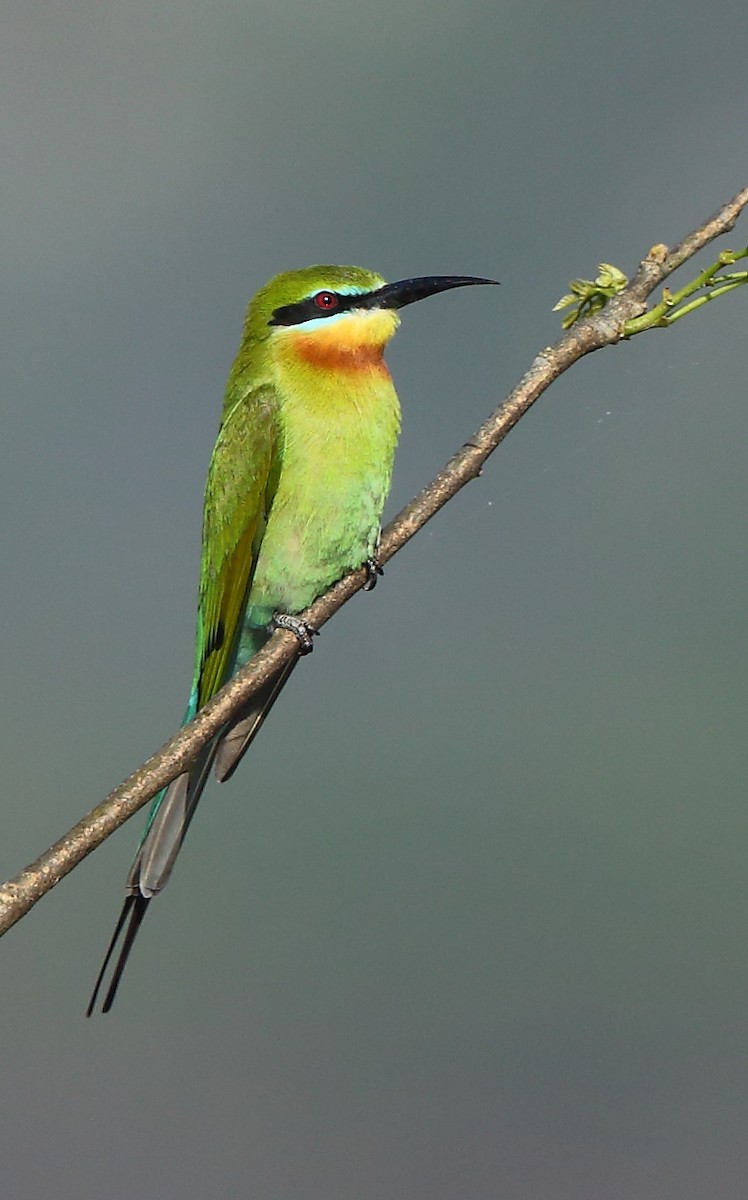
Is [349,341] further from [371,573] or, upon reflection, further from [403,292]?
[371,573]

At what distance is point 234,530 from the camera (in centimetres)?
190

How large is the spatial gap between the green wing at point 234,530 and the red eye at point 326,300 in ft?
0.54

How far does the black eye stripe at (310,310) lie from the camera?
1835mm

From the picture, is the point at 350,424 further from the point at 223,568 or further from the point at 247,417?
the point at 223,568

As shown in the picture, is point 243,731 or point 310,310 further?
point 310,310

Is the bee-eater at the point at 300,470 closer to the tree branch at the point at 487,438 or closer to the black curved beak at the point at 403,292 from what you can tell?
the black curved beak at the point at 403,292

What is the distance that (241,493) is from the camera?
190cm

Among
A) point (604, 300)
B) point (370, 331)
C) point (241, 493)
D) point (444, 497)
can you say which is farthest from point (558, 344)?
point (241, 493)

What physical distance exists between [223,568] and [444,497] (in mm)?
786

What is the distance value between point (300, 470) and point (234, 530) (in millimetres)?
140

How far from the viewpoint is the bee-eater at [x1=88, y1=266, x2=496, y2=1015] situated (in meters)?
1.87

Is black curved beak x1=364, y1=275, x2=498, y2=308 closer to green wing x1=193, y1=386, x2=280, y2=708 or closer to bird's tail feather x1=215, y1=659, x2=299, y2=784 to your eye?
green wing x1=193, y1=386, x2=280, y2=708

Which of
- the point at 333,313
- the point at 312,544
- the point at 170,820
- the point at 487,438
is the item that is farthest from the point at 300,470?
the point at 487,438

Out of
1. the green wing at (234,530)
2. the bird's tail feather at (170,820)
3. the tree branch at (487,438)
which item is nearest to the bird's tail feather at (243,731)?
the bird's tail feather at (170,820)
